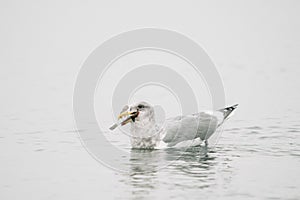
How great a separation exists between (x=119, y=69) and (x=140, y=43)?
336 centimetres

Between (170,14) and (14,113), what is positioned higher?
(170,14)

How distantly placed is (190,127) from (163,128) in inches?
24.0

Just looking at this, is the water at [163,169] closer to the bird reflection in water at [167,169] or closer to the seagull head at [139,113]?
the bird reflection in water at [167,169]

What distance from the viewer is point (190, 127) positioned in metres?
13.8

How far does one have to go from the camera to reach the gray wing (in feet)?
43.8

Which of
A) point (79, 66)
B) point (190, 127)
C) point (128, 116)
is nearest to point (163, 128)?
point (190, 127)

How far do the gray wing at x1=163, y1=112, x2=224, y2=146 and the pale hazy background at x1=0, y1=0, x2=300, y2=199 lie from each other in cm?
71

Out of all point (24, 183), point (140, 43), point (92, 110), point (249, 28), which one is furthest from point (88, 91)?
point (249, 28)

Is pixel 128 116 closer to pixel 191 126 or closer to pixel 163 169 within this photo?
pixel 191 126

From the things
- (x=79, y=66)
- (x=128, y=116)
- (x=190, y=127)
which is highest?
(x=79, y=66)

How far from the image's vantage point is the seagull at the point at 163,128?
13367 millimetres

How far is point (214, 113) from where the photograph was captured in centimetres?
1461

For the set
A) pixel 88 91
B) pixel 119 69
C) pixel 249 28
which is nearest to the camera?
pixel 88 91

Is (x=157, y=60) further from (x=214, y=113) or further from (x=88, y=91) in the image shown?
(x=214, y=113)
